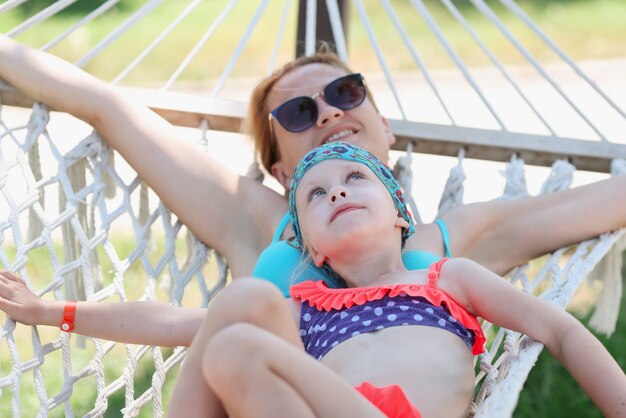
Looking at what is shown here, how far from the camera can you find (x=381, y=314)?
66.7 inches

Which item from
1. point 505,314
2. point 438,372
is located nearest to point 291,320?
point 438,372

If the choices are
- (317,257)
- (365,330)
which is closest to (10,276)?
(317,257)

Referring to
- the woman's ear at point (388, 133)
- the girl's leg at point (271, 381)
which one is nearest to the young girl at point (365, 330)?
the girl's leg at point (271, 381)

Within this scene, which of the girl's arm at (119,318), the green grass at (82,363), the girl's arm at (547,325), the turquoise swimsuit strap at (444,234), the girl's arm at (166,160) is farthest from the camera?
the green grass at (82,363)

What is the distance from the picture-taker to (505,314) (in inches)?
66.1

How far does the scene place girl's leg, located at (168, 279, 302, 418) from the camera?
4.67 feet

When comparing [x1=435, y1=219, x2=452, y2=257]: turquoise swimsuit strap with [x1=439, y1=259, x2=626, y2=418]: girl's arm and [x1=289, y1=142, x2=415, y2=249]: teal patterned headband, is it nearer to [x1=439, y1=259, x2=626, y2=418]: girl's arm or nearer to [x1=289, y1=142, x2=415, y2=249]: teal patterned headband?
[x1=289, y1=142, x2=415, y2=249]: teal patterned headband

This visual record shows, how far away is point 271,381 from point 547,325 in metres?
0.52

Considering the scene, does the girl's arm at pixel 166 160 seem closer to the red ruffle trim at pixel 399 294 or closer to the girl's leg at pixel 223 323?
the red ruffle trim at pixel 399 294

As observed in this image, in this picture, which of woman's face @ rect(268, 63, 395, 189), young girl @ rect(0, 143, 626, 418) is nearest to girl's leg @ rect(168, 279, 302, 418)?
young girl @ rect(0, 143, 626, 418)

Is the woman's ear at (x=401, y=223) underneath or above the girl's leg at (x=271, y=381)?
underneath

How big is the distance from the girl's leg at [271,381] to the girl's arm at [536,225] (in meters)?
0.85

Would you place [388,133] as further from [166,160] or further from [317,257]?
[317,257]

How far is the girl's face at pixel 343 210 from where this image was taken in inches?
69.0
